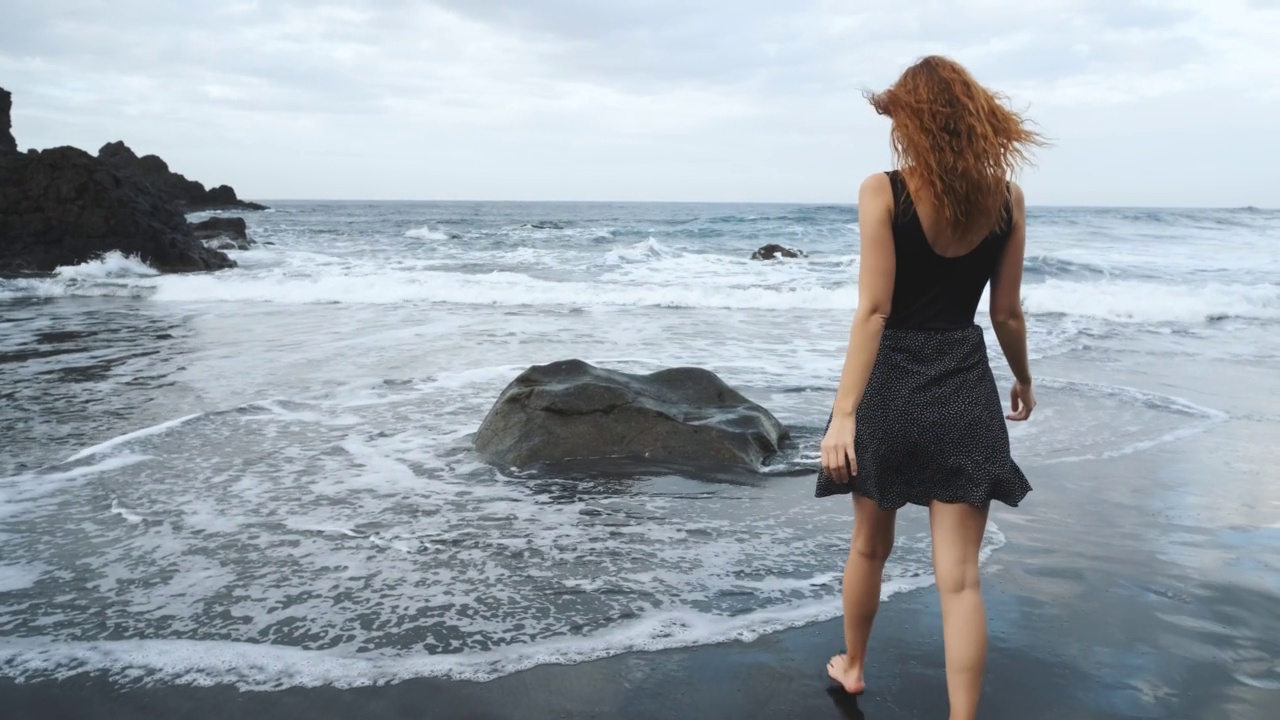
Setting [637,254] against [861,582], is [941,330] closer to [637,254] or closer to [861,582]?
[861,582]

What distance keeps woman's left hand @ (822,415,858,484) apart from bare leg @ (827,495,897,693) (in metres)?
0.19

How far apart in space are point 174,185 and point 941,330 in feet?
246

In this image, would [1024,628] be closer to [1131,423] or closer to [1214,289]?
[1131,423]

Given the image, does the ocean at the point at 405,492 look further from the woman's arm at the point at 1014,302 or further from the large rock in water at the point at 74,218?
the large rock in water at the point at 74,218

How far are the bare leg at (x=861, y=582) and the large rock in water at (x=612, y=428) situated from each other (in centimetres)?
271

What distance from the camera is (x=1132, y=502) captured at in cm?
509

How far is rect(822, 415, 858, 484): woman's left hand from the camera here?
2.54 meters

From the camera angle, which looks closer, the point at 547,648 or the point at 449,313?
the point at 547,648

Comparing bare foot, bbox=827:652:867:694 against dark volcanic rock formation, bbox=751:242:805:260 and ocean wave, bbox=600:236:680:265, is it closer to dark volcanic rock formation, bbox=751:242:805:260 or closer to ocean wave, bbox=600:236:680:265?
ocean wave, bbox=600:236:680:265

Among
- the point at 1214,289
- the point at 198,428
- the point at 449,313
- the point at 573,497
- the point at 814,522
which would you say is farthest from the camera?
the point at 1214,289

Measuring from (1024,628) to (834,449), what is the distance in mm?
1554

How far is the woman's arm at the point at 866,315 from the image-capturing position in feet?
7.99

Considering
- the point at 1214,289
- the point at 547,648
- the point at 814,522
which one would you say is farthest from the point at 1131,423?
the point at 1214,289

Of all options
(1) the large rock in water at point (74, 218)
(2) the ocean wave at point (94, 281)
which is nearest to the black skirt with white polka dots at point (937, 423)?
(2) the ocean wave at point (94, 281)
